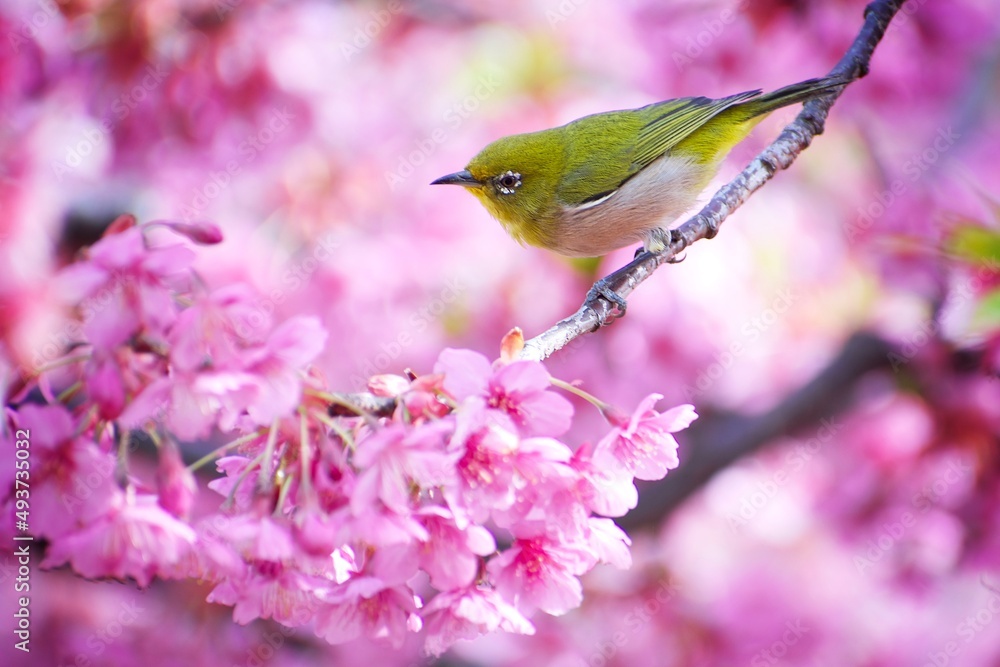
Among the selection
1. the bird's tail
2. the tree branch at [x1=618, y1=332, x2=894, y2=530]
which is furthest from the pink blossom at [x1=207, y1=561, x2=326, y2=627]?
the tree branch at [x1=618, y1=332, x2=894, y2=530]

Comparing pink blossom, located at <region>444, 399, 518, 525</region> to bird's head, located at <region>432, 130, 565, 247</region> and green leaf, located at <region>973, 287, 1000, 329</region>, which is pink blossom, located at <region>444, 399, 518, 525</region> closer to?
green leaf, located at <region>973, 287, 1000, 329</region>

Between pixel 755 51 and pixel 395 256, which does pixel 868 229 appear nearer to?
pixel 755 51

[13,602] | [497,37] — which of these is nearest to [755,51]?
[497,37]

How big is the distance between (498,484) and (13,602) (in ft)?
9.20

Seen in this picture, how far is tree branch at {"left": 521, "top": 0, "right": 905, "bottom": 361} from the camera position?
2.11m

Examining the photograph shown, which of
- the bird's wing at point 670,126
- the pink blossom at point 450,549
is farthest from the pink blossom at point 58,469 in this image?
the bird's wing at point 670,126

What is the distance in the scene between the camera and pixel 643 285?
374cm

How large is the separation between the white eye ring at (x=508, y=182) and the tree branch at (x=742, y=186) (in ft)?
1.99

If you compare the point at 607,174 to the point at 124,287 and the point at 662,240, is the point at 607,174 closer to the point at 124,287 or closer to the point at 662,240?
the point at 662,240

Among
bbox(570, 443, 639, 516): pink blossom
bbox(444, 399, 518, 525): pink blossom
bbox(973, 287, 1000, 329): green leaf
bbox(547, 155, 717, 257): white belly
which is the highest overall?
bbox(973, 287, 1000, 329): green leaf

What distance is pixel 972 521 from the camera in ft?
10.7

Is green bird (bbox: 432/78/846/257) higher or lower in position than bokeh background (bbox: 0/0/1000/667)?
higher

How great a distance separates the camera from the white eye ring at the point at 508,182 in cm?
296

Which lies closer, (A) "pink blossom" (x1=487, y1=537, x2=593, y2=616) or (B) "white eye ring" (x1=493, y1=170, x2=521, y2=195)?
(A) "pink blossom" (x1=487, y1=537, x2=593, y2=616)
